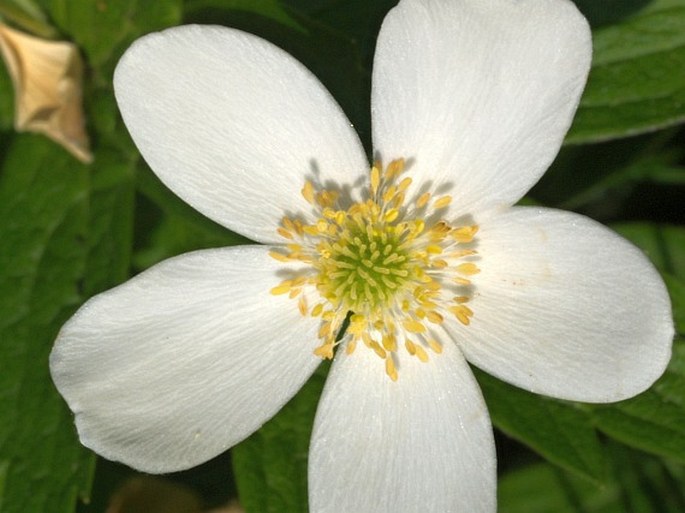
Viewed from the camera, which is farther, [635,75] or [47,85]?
[47,85]

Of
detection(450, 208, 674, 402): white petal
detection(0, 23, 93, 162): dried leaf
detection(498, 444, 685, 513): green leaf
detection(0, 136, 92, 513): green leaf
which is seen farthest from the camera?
detection(498, 444, 685, 513): green leaf

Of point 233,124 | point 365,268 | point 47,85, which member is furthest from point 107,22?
point 365,268

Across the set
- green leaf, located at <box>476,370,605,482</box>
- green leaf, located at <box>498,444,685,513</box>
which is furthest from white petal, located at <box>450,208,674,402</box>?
green leaf, located at <box>498,444,685,513</box>

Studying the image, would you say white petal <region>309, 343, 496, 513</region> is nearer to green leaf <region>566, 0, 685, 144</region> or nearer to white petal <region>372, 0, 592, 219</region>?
white petal <region>372, 0, 592, 219</region>

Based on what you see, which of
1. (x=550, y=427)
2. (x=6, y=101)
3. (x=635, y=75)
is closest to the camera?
(x=550, y=427)

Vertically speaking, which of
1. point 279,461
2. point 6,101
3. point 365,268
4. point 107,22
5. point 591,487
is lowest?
point 591,487

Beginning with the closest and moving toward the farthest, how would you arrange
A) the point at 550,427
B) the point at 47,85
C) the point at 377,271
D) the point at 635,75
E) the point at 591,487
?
1. the point at 377,271
2. the point at 550,427
3. the point at 635,75
4. the point at 47,85
5. the point at 591,487

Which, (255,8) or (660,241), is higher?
(255,8)

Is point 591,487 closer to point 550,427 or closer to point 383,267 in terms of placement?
point 550,427
